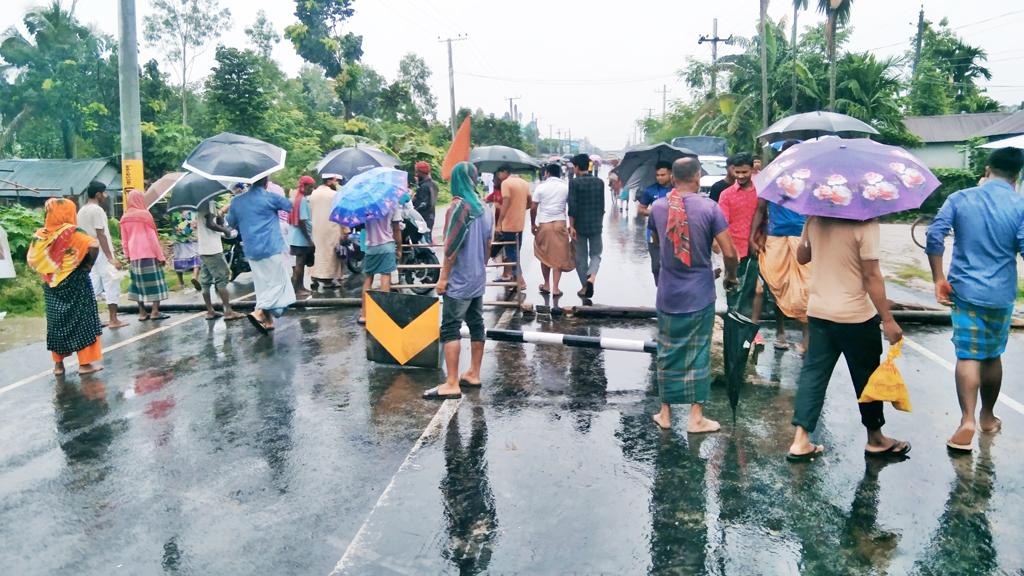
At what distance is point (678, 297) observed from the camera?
499cm

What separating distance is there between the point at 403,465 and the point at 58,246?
14.2ft

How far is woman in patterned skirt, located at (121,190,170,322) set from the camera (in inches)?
357

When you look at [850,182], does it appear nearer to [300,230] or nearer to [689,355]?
[689,355]

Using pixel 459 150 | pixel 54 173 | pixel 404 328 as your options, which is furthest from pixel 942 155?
pixel 54 173

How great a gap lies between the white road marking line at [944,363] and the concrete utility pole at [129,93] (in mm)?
9921

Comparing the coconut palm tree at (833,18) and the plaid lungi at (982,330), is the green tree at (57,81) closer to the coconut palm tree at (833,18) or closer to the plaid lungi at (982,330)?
the coconut palm tree at (833,18)

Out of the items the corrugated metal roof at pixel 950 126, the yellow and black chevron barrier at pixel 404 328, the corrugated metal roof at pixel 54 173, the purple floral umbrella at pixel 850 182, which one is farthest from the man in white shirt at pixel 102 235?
the corrugated metal roof at pixel 950 126

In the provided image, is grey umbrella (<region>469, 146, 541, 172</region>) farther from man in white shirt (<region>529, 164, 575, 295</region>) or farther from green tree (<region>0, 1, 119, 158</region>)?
green tree (<region>0, 1, 119, 158</region>)

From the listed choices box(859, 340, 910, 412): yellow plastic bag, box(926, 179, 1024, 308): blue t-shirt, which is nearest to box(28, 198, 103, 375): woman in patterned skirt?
box(859, 340, 910, 412): yellow plastic bag

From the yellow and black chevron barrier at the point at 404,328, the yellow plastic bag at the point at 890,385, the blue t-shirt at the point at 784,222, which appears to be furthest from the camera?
the blue t-shirt at the point at 784,222

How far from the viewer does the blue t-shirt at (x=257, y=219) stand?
27.1 feet

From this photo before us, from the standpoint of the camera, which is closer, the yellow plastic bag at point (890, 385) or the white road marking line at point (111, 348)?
the yellow plastic bag at point (890, 385)

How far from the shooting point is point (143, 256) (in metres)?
9.27

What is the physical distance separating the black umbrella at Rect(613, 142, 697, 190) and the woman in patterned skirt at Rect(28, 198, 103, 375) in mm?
5775
